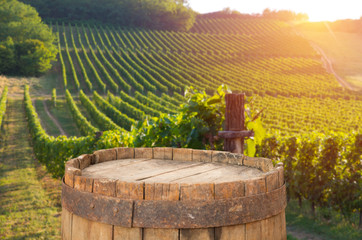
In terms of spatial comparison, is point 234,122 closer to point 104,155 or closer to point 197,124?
point 197,124

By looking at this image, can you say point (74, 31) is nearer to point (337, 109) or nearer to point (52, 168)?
point (337, 109)

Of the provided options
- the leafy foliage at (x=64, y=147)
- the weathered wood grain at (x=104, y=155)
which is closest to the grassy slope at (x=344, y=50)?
the leafy foliage at (x=64, y=147)

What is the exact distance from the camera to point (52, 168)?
39.5 feet

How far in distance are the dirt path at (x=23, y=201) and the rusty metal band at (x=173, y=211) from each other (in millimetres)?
5791

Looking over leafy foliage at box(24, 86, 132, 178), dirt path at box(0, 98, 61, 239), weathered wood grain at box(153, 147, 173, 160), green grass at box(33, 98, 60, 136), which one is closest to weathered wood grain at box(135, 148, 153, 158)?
weathered wood grain at box(153, 147, 173, 160)

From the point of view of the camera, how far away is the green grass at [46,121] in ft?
70.9

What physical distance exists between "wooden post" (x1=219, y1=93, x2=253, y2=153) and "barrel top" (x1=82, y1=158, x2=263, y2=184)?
1.05m

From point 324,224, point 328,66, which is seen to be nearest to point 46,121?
point 324,224

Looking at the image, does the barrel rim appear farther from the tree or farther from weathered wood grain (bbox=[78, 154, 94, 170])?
the tree

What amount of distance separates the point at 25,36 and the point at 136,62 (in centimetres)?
1596

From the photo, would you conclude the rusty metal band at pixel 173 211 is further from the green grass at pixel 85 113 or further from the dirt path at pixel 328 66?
the dirt path at pixel 328 66

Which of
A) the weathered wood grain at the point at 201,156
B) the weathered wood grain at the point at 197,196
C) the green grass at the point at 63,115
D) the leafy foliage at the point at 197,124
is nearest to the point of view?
the weathered wood grain at the point at 197,196

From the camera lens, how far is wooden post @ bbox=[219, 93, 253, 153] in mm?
3248

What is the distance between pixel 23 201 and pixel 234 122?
25.2ft
